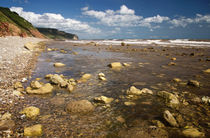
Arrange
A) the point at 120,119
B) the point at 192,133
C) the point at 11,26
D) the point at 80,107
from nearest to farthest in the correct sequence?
the point at 192,133
the point at 120,119
the point at 80,107
the point at 11,26

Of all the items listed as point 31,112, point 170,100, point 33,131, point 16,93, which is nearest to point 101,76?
point 170,100

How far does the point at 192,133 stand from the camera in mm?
3502

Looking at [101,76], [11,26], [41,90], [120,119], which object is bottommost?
[120,119]

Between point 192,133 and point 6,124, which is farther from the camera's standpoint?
point 6,124

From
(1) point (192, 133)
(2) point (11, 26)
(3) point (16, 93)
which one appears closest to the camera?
(1) point (192, 133)

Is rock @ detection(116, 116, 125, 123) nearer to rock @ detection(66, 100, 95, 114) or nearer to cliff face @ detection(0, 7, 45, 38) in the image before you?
rock @ detection(66, 100, 95, 114)

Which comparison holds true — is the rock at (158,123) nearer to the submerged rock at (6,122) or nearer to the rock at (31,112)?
the rock at (31,112)

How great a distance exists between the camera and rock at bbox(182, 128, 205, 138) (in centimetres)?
346

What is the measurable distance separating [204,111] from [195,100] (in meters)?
0.80

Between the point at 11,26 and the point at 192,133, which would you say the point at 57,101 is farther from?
the point at 11,26

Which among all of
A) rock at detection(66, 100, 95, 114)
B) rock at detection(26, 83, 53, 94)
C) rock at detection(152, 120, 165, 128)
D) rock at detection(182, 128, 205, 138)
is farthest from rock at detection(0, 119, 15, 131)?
rock at detection(182, 128, 205, 138)

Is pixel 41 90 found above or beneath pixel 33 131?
above

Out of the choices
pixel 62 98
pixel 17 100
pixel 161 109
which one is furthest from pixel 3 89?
pixel 161 109

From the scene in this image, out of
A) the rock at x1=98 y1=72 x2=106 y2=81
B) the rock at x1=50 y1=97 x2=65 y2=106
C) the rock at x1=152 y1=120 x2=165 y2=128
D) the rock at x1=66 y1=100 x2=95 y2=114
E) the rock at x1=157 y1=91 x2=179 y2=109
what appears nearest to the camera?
the rock at x1=152 y1=120 x2=165 y2=128
